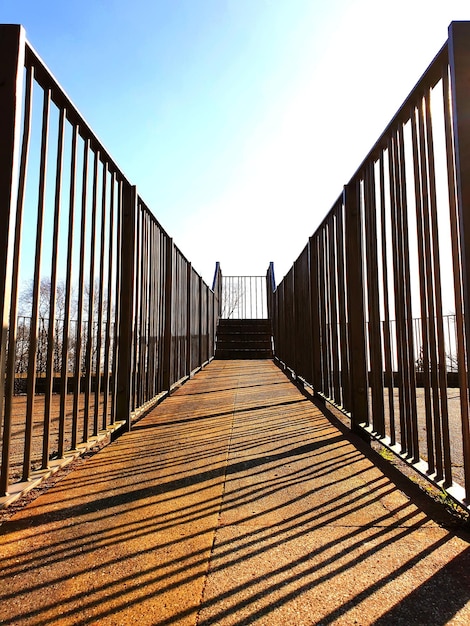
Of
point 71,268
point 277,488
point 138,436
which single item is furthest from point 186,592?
point 138,436

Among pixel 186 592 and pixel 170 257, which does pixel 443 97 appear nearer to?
pixel 186 592

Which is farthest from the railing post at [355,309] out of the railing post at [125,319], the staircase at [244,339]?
the staircase at [244,339]

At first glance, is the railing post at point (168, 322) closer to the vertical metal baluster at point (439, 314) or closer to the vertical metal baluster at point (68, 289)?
the vertical metal baluster at point (68, 289)

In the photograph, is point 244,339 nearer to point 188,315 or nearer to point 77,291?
point 188,315

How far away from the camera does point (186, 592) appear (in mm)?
1052

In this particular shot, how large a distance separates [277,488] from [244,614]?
818 millimetres

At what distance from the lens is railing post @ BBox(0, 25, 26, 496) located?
130 centimetres

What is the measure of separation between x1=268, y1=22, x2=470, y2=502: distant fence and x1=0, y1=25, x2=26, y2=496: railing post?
1527mm

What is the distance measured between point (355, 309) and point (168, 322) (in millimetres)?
2121

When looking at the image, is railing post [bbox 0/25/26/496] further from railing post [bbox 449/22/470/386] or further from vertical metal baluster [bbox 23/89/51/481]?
railing post [bbox 449/22/470/386]

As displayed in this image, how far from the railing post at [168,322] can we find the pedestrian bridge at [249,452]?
86cm

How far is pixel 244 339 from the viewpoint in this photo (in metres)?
10.7

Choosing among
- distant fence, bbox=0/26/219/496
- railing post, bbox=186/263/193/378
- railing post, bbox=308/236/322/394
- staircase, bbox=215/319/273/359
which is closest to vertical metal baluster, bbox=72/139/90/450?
distant fence, bbox=0/26/219/496

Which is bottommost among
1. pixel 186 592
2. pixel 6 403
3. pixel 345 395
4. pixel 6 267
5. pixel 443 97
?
pixel 186 592
